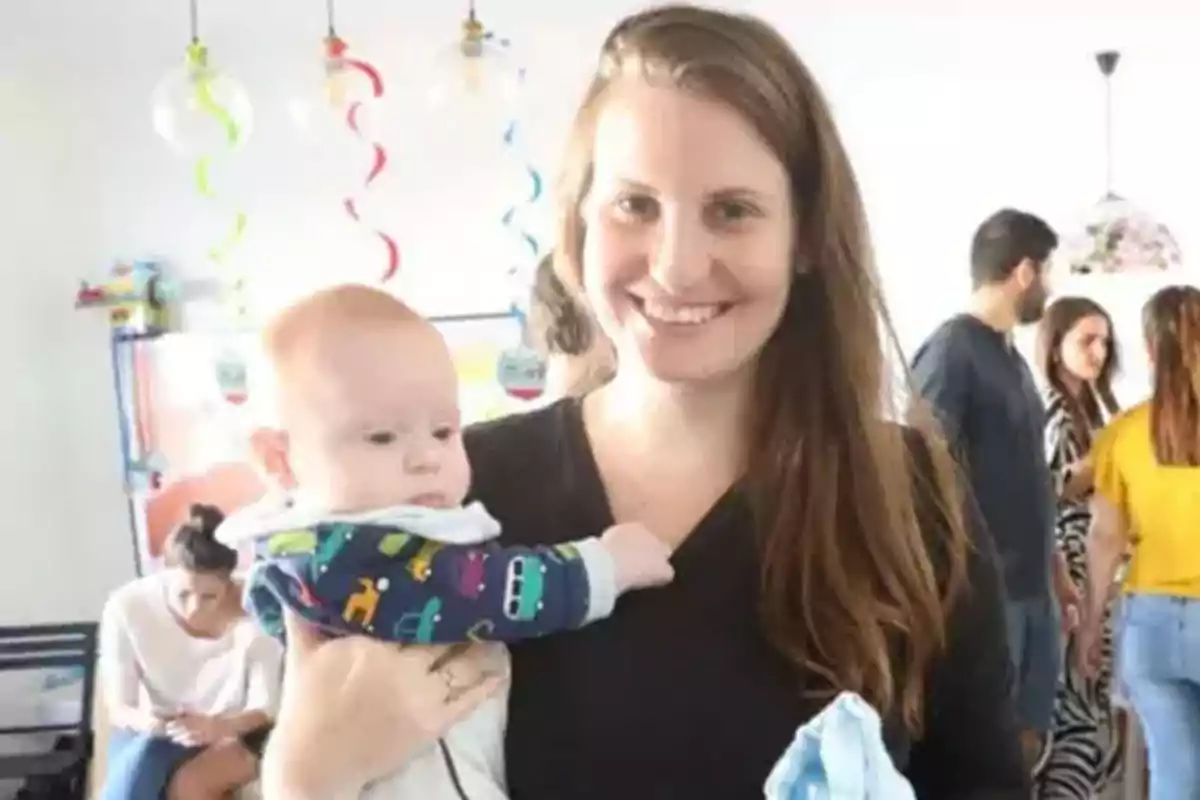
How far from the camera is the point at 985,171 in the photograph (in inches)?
147

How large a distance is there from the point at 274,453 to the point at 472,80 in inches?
81.7

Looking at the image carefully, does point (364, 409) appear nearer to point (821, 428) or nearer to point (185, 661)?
point (821, 428)

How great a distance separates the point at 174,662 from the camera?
2.98 meters

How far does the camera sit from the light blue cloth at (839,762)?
89cm

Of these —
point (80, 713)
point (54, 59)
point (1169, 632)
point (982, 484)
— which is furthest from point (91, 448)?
point (1169, 632)

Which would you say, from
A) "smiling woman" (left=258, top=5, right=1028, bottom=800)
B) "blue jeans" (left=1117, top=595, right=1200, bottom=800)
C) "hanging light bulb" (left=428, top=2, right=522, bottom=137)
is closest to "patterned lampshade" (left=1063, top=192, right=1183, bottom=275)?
"blue jeans" (left=1117, top=595, right=1200, bottom=800)

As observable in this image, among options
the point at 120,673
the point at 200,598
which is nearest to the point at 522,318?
the point at 200,598

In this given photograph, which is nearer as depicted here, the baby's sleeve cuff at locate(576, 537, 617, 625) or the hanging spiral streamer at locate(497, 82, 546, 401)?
the baby's sleeve cuff at locate(576, 537, 617, 625)

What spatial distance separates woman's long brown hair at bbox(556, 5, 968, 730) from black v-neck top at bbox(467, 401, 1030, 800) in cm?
2

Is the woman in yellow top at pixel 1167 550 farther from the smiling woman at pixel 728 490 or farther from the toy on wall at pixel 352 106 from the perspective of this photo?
the smiling woman at pixel 728 490

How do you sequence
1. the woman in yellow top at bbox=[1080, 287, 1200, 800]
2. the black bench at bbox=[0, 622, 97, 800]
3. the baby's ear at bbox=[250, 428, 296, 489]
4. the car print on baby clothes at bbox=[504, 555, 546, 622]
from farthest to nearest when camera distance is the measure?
the black bench at bbox=[0, 622, 97, 800] < the woman in yellow top at bbox=[1080, 287, 1200, 800] < the baby's ear at bbox=[250, 428, 296, 489] < the car print on baby clothes at bbox=[504, 555, 546, 622]

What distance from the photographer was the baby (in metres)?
1.00

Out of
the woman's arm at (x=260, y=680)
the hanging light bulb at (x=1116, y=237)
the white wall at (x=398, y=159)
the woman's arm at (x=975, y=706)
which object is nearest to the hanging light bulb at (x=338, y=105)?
the white wall at (x=398, y=159)

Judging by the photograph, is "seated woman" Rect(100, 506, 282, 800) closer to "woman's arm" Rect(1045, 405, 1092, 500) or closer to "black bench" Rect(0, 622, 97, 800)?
"black bench" Rect(0, 622, 97, 800)
